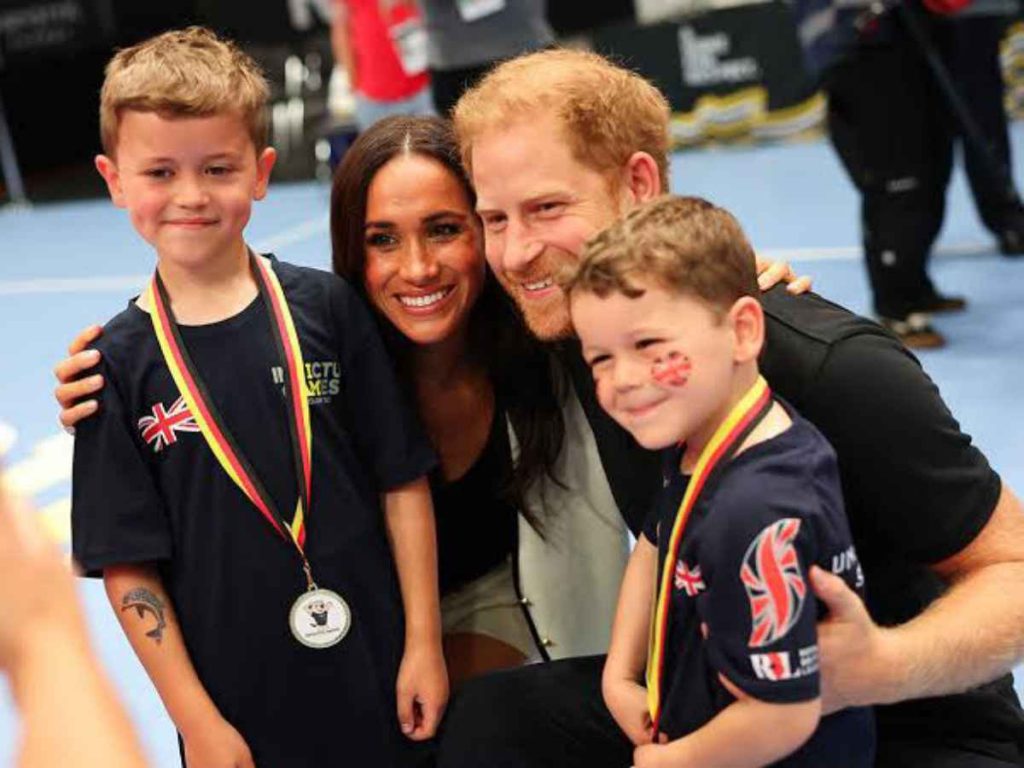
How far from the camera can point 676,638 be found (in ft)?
5.32

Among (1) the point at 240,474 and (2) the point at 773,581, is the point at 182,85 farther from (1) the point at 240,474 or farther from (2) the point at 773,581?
(2) the point at 773,581

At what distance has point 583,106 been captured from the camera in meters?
1.88

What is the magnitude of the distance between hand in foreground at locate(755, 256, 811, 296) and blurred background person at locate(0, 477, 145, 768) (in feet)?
3.94

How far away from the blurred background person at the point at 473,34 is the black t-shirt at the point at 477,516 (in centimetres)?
337

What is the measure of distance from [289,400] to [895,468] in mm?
861

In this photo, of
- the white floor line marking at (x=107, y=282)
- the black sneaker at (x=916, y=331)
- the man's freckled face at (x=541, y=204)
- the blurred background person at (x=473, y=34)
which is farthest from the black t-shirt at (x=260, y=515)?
the white floor line marking at (x=107, y=282)

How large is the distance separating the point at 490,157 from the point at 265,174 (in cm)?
43

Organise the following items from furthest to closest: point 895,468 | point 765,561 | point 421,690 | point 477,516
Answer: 1. point 477,516
2. point 421,690
3. point 895,468
4. point 765,561

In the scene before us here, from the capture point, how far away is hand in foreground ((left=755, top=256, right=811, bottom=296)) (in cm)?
188

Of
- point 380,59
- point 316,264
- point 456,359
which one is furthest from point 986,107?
point 456,359

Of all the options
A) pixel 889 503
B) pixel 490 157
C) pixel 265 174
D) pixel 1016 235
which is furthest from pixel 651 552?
pixel 1016 235

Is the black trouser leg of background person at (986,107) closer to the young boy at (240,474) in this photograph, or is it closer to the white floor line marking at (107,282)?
the white floor line marking at (107,282)

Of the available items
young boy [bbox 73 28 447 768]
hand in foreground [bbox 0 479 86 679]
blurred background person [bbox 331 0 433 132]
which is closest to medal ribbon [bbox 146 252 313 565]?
young boy [bbox 73 28 447 768]

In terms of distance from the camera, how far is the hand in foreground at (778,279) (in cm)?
188
